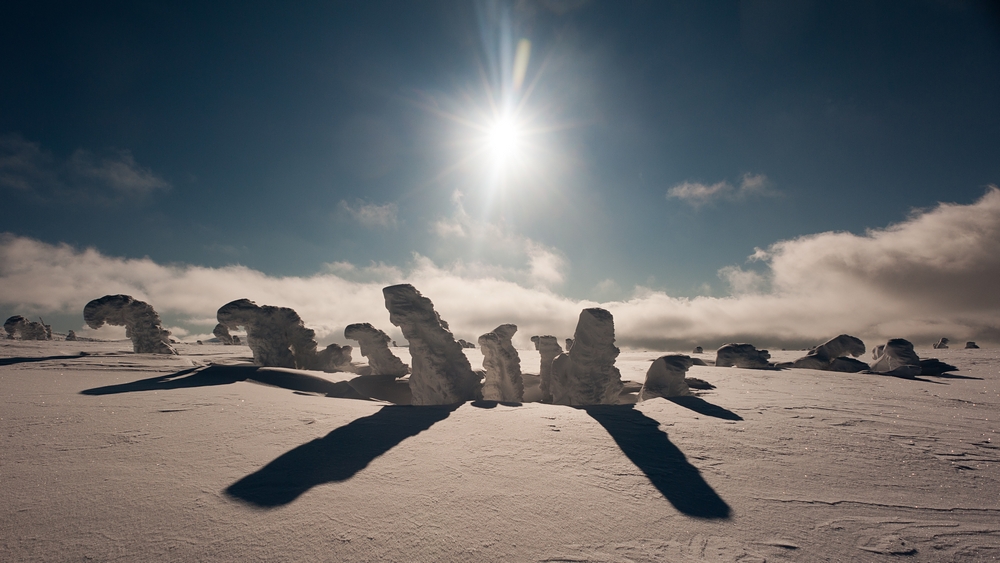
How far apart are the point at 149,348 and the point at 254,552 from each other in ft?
82.9

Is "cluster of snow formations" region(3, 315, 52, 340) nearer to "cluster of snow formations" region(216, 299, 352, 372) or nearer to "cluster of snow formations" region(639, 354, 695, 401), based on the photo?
"cluster of snow formations" region(216, 299, 352, 372)

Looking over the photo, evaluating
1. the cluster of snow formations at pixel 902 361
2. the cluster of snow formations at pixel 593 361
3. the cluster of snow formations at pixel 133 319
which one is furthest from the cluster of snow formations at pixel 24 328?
the cluster of snow formations at pixel 902 361

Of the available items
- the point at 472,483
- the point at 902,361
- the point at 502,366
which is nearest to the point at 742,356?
the point at 902,361

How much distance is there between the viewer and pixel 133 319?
1980 cm

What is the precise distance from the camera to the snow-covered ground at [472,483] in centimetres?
286

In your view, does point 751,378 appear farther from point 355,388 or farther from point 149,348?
point 149,348

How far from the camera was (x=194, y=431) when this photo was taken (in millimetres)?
5160

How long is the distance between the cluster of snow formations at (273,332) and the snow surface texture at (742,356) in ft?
89.1

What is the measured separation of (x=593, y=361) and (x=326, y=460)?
35.3 ft

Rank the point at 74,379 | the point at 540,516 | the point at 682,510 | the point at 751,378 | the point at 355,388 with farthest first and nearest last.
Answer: the point at 355,388
the point at 751,378
the point at 74,379
the point at 682,510
the point at 540,516

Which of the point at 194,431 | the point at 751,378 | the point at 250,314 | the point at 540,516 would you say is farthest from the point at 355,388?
the point at 751,378

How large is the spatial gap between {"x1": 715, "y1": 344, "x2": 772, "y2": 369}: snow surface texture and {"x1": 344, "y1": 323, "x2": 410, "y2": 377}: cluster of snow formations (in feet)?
72.1

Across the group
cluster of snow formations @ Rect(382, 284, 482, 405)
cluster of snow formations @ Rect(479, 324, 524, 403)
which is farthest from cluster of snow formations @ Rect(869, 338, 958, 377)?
cluster of snow formations @ Rect(382, 284, 482, 405)

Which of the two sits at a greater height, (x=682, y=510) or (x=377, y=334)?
(x=377, y=334)
